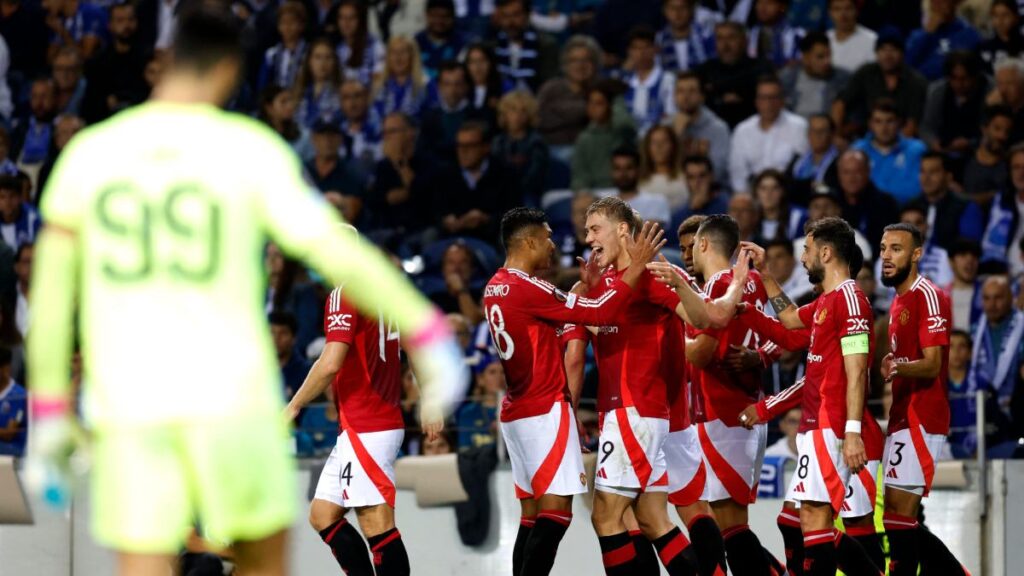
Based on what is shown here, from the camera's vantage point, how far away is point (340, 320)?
27.5ft

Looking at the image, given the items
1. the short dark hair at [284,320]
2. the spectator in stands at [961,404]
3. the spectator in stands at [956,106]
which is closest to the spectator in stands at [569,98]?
the spectator in stands at [956,106]

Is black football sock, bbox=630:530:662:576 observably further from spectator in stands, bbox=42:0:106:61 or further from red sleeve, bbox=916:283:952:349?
spectator in stands, bbox=42:0:106:61

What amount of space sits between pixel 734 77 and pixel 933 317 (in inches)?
262

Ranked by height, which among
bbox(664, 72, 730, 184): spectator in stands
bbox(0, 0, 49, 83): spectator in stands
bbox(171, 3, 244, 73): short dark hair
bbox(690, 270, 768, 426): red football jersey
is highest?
bbox(0, 0, 49, 83): spectator in stands

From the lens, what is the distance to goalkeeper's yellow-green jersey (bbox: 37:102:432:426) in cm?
445

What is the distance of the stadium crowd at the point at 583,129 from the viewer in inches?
487

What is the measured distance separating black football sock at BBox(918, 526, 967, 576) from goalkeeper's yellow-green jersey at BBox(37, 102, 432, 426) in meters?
5.05

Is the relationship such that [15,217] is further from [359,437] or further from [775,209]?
[359,437]

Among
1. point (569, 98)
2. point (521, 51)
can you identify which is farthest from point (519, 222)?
point (521, 51)

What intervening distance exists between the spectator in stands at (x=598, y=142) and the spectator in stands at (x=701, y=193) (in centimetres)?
98

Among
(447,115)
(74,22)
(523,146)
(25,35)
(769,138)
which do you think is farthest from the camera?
(74,22)

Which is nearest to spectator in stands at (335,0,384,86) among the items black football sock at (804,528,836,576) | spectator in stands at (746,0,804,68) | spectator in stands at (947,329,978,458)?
spectator in stands at (746,0,804,68)

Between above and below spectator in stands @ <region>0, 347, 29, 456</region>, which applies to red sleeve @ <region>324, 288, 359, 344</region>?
above

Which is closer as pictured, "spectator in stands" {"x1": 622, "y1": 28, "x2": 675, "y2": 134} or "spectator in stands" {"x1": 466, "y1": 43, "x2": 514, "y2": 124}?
"spectator in stands" {"x1": 622, "y1": 28, "x2": 675, "y2": 134}
